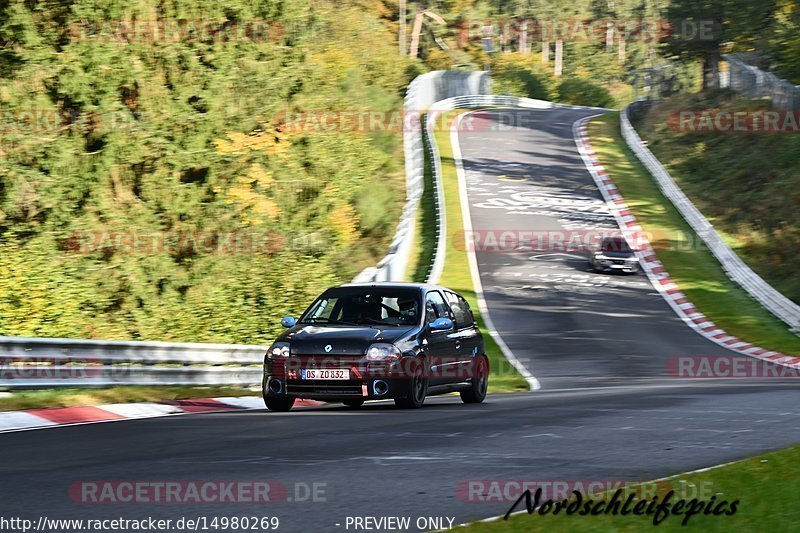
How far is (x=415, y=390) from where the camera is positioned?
45.4 feet

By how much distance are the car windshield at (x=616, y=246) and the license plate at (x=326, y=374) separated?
2541 cm

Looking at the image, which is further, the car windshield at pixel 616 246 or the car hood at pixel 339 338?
the car windshield at pixel 616 246

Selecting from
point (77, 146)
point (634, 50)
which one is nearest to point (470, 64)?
point (634, 50)

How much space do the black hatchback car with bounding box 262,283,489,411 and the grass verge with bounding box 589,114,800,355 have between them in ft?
46.9

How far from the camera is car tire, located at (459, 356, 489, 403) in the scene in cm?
1547

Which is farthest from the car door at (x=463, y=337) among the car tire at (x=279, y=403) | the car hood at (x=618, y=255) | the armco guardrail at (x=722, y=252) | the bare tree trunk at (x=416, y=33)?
the bare tree trunk at (x=416, y=33)

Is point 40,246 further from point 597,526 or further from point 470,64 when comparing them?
point 470,64

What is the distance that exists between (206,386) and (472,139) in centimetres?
4577

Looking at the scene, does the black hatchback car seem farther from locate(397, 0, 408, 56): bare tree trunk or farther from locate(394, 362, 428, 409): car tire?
locate(397, 0, 408, 56): bare tree trunk

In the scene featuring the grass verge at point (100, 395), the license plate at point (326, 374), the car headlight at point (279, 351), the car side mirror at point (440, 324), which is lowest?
the grass verge at point (100, 395)

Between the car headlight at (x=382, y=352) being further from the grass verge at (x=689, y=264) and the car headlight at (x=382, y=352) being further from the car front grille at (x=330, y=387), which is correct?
the grass verge at (x=689, y=264)

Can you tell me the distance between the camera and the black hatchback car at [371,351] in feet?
44.0

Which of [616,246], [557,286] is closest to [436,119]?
[616,246]

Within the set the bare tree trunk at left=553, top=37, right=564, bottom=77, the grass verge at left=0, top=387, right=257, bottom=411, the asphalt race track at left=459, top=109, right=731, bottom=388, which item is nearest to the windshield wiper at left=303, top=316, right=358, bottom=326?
the grass verge at left=0, top=387, right=257, bottom=411
